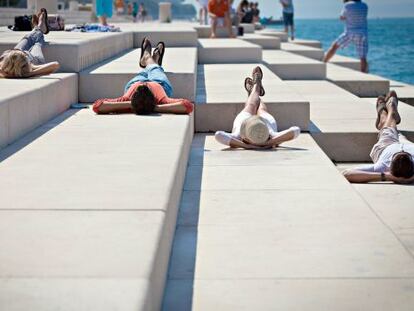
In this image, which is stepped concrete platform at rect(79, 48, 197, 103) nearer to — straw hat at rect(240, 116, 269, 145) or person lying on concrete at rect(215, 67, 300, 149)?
person lying on concrete at rect(215, 67, 300, 149)

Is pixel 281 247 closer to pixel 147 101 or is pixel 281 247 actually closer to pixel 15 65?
pixel 147 101

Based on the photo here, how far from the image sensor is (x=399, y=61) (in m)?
50.4

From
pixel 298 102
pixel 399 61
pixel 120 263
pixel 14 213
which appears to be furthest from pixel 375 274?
pixel 399 61

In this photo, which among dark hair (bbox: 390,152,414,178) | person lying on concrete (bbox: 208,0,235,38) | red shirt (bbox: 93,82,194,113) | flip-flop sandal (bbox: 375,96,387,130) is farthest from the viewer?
person lying on concrete (bbox: 208,0,235,38)

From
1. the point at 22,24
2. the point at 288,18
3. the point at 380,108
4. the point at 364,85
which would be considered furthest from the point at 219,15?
the point at 380,108

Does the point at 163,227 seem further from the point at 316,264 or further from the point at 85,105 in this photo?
the point at 85,105

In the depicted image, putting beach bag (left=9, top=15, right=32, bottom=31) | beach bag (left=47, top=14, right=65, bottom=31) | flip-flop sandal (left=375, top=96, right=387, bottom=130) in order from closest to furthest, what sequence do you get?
flip-flop sandal (left=375, top=96, right=387, bottom=130), beach bag (left=9, top=15, right=32, bottom=31), beach bag (left=47, top=14, right=65, bottom=31)

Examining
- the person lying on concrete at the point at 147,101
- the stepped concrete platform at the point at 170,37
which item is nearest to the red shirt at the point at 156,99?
the person lying on concrete at the point at 147,101

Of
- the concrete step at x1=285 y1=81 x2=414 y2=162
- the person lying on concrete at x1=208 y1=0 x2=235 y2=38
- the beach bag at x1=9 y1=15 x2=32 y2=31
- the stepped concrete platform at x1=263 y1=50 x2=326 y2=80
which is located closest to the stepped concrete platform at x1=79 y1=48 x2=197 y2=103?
the concrete step at x1=285 y1=81 x2=414 y2=162

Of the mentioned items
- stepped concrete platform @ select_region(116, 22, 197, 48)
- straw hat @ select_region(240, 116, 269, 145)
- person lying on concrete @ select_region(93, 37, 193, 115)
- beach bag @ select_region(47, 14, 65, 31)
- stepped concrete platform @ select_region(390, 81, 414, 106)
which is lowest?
stepped concrete platform @ select_region(390, 81, 414, 106)

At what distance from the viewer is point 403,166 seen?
716 cm

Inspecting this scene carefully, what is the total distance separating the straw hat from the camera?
787 centimetres

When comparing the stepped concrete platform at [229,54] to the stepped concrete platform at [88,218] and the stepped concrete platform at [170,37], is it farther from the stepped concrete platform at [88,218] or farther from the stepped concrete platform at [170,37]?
the stepped concrete platform at [88,218]

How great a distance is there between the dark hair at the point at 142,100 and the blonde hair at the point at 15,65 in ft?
4.15
